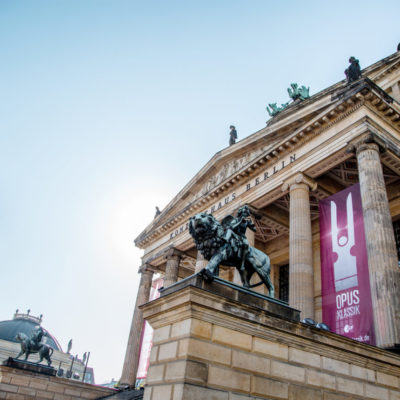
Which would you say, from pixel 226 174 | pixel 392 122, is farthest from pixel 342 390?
pixel 226 174

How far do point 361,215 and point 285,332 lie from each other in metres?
8.77

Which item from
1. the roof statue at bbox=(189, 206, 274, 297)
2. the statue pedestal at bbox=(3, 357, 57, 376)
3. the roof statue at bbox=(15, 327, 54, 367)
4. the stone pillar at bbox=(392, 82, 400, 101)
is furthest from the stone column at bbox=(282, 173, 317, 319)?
the roof statue at bbox=(15, 327, 54, 367)

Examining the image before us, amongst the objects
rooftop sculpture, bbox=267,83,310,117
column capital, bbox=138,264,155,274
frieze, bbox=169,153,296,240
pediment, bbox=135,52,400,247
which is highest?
rooftop sculpture, bbox=267,83,310,117

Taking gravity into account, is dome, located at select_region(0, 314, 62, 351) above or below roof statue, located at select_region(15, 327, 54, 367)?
above

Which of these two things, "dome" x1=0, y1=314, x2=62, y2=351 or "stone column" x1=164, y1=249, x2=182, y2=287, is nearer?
"stone column" x1=164, y1=249, x2=182, y2=287

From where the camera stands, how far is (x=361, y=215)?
14.3m

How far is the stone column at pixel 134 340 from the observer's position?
25.0 metres

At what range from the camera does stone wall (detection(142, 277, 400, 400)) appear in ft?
18.9

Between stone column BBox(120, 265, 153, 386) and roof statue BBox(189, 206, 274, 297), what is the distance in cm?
2004

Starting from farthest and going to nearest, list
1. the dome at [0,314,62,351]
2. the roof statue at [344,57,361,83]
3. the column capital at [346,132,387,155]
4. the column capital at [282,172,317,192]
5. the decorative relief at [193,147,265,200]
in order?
the dome at [0,314,62,351], the decorative relief at [193,147,265,200], the column capital at [282,172,317,192], the roof statue at [344,57,361,83], the column capital at [346,132,387,155]

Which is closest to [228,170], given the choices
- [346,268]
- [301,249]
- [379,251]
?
[301,249]

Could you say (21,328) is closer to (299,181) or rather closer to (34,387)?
(34,387)

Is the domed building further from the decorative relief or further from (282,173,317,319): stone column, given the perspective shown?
(282,173,317,319): stone column

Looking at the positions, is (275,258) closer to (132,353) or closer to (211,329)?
(132,353)
